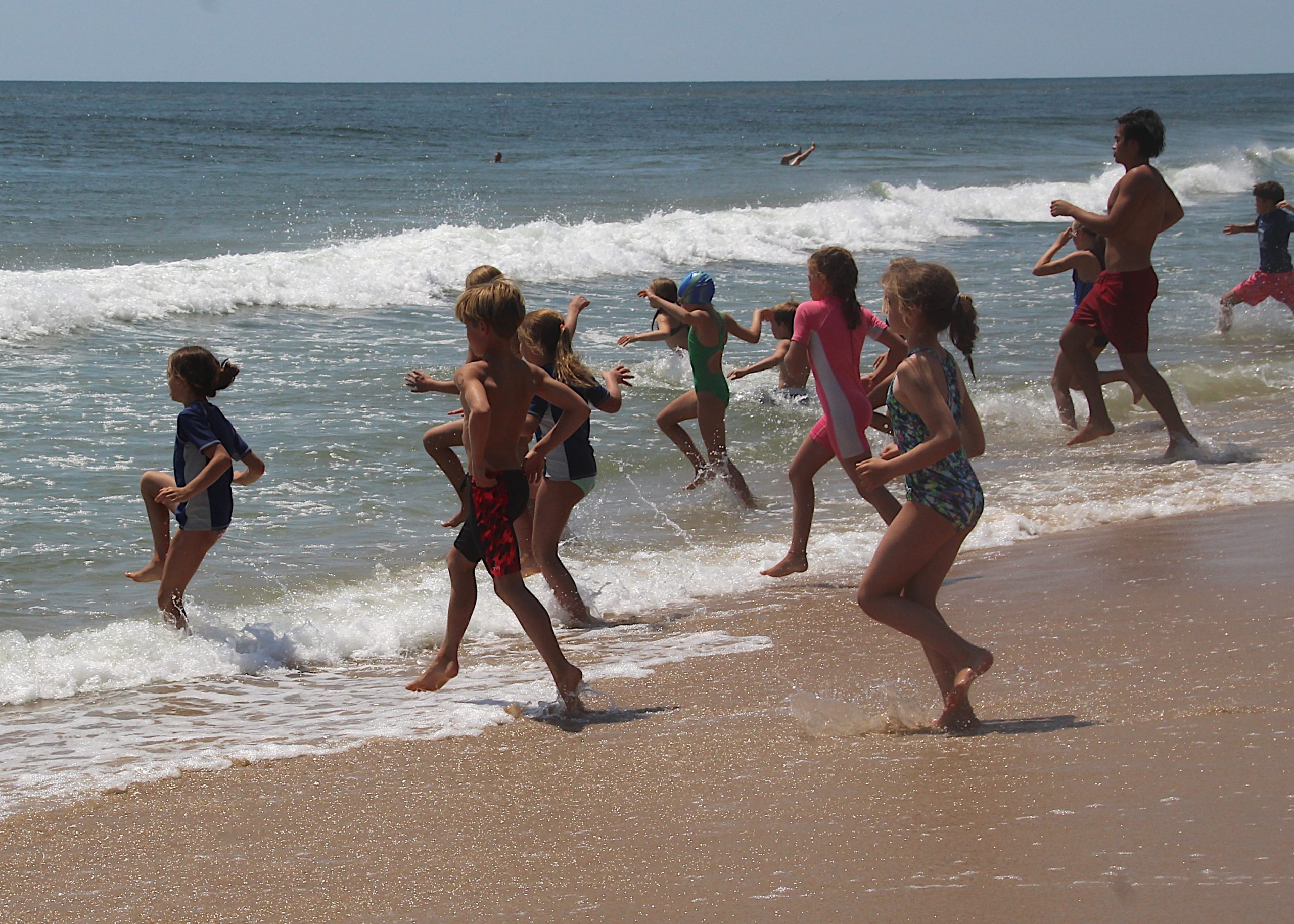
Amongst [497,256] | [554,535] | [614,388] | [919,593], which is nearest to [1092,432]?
[614,388]

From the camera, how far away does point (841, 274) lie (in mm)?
6059

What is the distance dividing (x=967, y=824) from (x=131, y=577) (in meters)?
4.03

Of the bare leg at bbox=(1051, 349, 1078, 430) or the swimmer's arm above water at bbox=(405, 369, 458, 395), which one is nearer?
the swimmer's arm above water at bbox=(405, 369, 458, 395)

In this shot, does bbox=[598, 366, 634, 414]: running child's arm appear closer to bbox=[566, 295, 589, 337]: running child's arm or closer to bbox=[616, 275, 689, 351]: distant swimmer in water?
bbox=[566, 295, 589, 337]: running child's arm

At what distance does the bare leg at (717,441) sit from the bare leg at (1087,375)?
2.42 metres

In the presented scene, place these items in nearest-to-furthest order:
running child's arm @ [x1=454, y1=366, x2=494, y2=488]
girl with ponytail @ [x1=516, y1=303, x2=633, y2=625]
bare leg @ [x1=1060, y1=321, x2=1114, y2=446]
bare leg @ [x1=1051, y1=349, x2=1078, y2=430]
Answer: running child's arm @ [x1=454, y1=366, x2=494, y2=488]
girl with ponytail @ [x1=516, y1=303, x2=633, y2=625]
bare leg @ [x1=1060, y1=321, x2=1114, y2=446]
bare leg @ [x1=1051, y1=349, x2=1078, y2=430]

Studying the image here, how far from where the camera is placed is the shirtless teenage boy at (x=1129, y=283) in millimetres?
8164

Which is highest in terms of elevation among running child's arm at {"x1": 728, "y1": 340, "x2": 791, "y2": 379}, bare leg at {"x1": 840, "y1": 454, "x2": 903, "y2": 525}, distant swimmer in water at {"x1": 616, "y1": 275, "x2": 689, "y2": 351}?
distant swimmer in water at {"x1": 616, "y1": 275, "x2": 689, "y2": 351}

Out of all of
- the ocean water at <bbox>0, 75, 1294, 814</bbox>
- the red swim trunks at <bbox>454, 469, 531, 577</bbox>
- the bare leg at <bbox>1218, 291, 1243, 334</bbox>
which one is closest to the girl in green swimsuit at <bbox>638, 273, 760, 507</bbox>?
the ocean water at <bbox>0, 75, 1294, 814</bbox>

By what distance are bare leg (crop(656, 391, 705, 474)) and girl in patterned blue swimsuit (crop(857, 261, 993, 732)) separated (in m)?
4.44

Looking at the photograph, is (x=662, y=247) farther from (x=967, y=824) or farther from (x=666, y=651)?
(x=967, y=824)

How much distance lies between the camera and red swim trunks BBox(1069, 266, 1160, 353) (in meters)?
8.56

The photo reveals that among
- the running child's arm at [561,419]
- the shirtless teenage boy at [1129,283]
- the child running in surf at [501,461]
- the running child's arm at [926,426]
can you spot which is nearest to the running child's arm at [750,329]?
the shirtless teenage boy at [1129,283]

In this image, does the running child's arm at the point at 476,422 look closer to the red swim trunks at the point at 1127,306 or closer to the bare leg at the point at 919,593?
the bare leg at the point at 919,593
